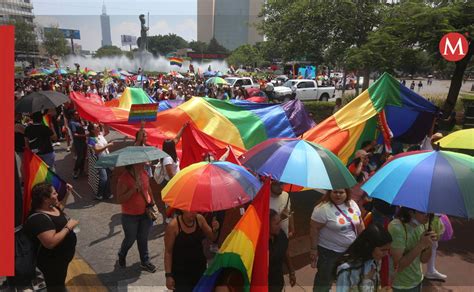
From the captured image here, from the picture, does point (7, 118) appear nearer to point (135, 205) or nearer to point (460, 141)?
point (135, 205)

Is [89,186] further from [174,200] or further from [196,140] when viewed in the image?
[174,200]

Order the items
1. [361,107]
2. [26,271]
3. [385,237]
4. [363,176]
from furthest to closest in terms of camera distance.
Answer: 1. [361,107]
2. [363,176]
3. [26,271]
4. [385,237]

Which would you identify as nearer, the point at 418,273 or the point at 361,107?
the point at 418,273

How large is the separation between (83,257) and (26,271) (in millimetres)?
1596

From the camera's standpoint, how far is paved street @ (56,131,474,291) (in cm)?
464

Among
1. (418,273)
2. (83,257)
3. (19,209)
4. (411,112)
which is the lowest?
(83,257)

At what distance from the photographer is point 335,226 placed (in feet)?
11.8

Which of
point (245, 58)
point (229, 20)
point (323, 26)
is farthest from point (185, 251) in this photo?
point (229, 20)

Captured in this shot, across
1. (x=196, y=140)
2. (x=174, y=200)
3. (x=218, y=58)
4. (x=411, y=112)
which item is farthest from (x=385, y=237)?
(x=218, y=58)

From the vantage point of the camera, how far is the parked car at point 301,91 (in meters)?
26.0

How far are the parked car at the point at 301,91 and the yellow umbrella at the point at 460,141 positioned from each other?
21.1 m

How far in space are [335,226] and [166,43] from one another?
13870cm

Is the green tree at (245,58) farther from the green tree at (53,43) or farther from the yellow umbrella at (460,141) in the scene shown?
the yellow umbrella at (460,141)

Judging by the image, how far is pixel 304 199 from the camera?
7.40m
